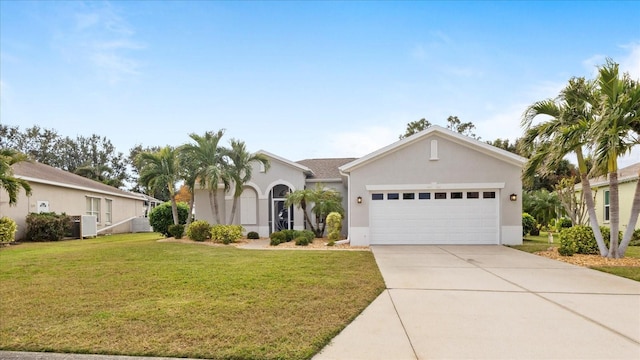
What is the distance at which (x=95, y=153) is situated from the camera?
47.2 m

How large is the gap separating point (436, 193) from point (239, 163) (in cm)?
912

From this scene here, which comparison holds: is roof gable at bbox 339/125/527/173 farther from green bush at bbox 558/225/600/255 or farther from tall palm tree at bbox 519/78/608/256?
green bush at bbox 558/225/600/255

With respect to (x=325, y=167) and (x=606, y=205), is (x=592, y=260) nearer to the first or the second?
(x=606, y=205)

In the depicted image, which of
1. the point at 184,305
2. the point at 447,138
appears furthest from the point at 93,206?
the point at 447,138

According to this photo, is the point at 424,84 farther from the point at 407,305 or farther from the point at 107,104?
the point at 107,104

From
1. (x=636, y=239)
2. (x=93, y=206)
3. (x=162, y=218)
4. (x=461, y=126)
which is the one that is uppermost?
(x=461, y=126)

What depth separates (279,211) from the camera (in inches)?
748

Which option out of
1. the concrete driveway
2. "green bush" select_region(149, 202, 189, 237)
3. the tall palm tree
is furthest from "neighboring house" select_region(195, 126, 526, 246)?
A: "green bush" select_region(149, 202, 189, 237)

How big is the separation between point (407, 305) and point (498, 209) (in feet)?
33.0

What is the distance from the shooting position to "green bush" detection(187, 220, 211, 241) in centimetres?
1628

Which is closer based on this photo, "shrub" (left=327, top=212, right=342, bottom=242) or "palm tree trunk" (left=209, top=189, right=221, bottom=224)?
"shrub" (left=327, top=212, right=342, bottom=242)

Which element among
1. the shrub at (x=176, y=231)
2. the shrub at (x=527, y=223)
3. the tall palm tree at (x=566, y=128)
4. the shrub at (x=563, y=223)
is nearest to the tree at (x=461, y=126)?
the shrub at (x=563, y=223)

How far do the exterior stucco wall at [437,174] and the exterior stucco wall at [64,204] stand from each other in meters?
17.2

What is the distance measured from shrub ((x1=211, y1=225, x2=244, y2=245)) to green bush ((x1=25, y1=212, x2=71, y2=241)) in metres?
9.28
